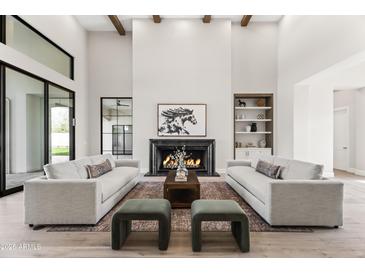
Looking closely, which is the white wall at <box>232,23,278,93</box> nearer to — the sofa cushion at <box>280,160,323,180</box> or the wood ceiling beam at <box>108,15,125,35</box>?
the wood ceiling beam at <box>108,15,125,35</box>

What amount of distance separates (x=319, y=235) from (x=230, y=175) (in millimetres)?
2438

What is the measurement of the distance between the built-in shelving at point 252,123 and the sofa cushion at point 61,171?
530 centimetres

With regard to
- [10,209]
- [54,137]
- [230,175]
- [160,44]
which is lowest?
[10,209]

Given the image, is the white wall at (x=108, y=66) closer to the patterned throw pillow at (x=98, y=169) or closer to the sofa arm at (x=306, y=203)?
the patterned throw pillow at (x=98, y=169)

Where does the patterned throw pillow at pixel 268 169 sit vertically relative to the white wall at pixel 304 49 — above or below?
below

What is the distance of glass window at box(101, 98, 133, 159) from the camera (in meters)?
8.07

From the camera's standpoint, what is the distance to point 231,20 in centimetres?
736

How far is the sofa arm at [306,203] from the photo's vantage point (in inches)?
110

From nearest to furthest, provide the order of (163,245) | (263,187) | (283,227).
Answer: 1. (163,245)
2. (283,227)
3. (263,187)

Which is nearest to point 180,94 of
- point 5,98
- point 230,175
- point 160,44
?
point 160,44

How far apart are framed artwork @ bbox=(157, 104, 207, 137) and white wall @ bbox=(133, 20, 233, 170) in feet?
0.56

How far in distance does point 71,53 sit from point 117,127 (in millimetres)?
2734

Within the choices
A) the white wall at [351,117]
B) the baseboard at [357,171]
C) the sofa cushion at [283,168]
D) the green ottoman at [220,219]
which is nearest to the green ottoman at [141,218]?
the green ottoman at [220,219]
